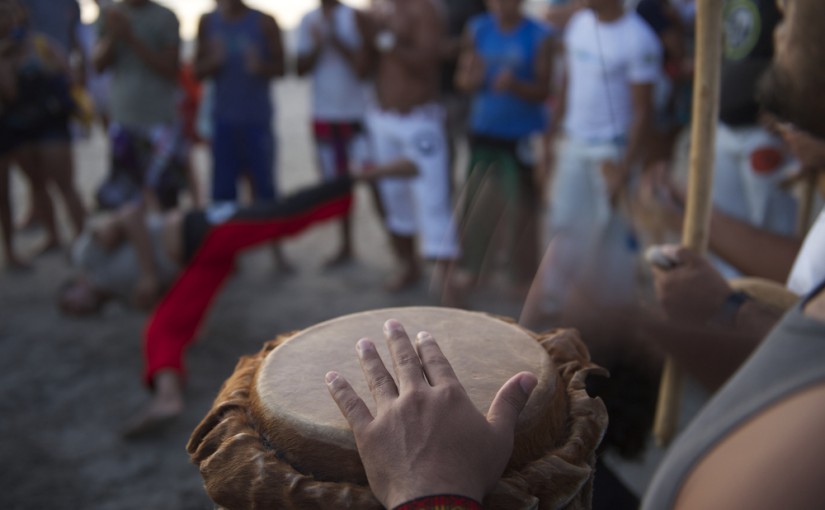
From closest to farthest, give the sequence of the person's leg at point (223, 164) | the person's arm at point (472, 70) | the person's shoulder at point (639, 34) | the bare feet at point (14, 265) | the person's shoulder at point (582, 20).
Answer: the person's shoulder at point (639, 34)
the person's shoulder at point (582, 20)
the person's arm at point (472, 70)
the person's leg at point (223, 164)
the bare feet at point (14, 265)

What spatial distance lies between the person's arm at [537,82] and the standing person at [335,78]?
3.12 ft

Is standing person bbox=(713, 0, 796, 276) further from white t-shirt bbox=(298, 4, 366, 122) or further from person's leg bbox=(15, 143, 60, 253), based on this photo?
person's leg bbox=(15, 143, 60, 253)

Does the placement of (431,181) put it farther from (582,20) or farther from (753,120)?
(753,120)

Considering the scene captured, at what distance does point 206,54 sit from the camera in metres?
4.23

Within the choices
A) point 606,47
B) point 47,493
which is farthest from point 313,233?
point 47,493

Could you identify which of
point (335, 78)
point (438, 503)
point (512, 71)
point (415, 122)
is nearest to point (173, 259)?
point (415, 122)

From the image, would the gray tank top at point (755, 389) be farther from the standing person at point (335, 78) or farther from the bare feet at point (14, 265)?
the bare feet at point (14, 265)

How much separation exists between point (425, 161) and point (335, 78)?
85cm

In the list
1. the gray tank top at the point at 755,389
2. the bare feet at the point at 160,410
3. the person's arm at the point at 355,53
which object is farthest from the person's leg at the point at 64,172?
the gray tank top at the point at 755,389

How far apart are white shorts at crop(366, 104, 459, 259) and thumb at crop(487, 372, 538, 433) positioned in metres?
2.83

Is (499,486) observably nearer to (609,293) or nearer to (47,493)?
(609,293)

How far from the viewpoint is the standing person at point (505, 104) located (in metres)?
3.68

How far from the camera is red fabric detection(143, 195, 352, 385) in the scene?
286 centimetres

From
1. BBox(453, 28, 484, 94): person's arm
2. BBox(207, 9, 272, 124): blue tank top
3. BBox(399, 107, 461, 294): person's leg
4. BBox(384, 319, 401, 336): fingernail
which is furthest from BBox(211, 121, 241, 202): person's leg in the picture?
BBox(384, 319, 401, 336): fingernail
